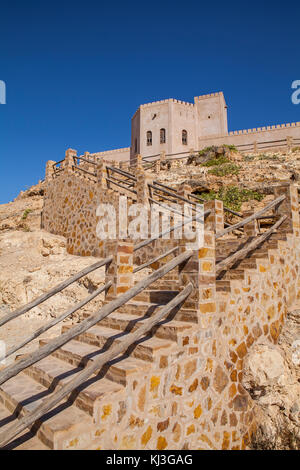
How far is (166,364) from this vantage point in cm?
344

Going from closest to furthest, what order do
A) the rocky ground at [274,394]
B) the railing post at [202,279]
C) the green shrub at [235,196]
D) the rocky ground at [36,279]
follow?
the railing post at [202,279], the rocky ground at [274,394], the rocky ground at [36,279], the green shrub at [235,196]

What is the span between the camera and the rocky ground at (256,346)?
463cm

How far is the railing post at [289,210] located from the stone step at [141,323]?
4289 mm

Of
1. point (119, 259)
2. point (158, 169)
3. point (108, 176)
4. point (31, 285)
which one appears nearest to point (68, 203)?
point (108, 176)

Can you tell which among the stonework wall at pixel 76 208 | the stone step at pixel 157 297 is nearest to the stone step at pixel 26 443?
the stone step at pixel 157 297

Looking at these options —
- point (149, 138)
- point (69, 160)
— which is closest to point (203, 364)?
point (69, 160)

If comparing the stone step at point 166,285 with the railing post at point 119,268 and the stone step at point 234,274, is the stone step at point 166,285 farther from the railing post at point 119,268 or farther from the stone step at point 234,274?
the stone step at point 234,274

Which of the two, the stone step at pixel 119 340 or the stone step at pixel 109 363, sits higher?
the stone step at pixel 119 340

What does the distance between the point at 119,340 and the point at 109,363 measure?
53 cm

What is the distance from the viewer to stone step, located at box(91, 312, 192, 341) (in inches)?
146

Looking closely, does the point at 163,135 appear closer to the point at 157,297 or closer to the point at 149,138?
the point at 149,138

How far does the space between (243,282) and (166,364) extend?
6.87ft

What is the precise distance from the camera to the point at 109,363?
11.4 feet
